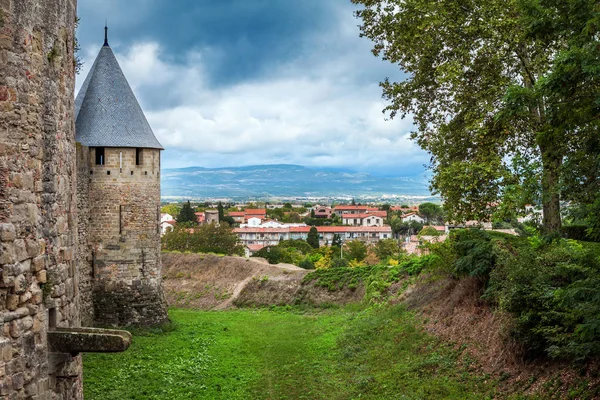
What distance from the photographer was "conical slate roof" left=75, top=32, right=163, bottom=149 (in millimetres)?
20188

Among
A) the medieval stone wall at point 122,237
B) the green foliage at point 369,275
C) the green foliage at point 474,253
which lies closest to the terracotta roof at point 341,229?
the green foliage at point 369,275

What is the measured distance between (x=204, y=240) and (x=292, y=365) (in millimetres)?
41686

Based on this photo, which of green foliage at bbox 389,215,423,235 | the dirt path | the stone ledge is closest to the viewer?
the stone ledge

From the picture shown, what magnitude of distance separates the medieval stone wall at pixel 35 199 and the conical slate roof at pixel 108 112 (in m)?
14.9

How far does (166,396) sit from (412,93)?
13.2m

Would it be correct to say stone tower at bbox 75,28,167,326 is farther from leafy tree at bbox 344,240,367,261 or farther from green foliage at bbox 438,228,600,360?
leafy tree at bbox 344,240,367,261

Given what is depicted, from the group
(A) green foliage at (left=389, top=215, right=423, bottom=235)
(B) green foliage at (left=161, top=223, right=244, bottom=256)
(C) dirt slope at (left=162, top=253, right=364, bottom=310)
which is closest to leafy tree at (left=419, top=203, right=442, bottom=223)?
(A) green foliage at (left=389, top=215, right=423, bottom=235)

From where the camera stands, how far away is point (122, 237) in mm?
20531

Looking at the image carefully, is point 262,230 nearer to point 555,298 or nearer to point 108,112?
point 108,112

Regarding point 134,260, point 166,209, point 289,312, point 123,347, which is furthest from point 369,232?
point 123,347

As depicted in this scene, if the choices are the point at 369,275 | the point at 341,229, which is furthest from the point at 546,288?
the point at 341,229

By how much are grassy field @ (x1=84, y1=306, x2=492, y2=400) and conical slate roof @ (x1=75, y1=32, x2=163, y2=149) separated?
801 cm

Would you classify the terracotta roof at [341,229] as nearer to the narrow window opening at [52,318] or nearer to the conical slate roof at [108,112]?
the conical slate roof at [108,112]

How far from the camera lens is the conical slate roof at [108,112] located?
66.2 ft
